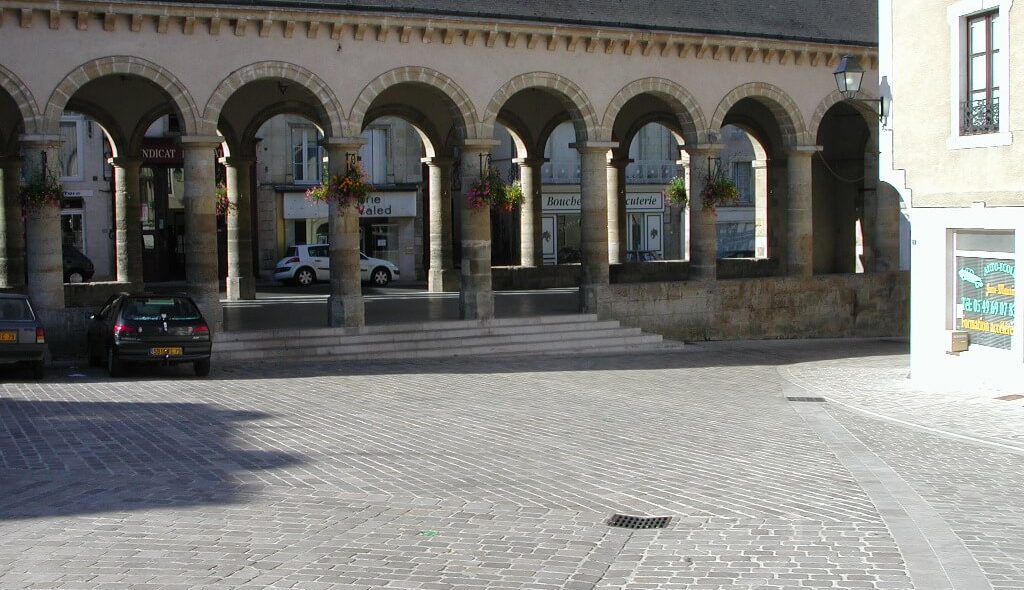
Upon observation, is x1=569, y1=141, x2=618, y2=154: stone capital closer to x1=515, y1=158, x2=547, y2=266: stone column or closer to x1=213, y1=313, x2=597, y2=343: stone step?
x1=213, y1=313, x2=597, y2=343: stone step

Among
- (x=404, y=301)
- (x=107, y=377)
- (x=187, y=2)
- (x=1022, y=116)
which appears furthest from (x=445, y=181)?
(x=1022, y=116)

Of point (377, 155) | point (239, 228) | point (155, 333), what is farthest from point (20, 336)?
point (377, 155)

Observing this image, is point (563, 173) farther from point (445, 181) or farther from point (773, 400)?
point (773, 400)

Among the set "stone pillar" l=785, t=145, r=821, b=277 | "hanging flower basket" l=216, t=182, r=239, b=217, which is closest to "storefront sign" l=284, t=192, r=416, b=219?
"hanging flower basket" l=216, t=182, r=239, b=217

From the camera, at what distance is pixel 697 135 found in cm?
2627

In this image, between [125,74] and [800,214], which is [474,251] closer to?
[125,74]

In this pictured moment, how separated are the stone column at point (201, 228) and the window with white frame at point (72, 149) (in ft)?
63.6

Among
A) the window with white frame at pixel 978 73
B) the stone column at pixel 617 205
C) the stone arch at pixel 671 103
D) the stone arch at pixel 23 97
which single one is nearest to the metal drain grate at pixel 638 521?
the window with white frame at pixel 978 73

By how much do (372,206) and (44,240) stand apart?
861 inches

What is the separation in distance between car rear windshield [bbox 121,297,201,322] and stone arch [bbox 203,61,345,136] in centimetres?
365

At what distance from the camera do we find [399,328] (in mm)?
22828

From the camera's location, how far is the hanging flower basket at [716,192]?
25.8 meters

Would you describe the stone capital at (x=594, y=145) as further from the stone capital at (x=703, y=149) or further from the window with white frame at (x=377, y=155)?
the window with white frame at (x=377, y=155)

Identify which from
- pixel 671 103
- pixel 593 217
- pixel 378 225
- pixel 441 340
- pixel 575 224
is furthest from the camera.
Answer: pixel 575 224
